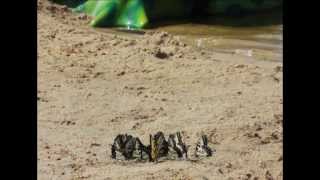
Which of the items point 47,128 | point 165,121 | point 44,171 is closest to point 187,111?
point 165,121

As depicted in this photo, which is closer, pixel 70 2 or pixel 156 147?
pixel 156 147

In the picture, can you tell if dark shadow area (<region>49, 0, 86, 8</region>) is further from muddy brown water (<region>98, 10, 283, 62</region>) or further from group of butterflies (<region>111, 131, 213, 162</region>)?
group of butterflies (<region>111, 131, 213, 162</region>)

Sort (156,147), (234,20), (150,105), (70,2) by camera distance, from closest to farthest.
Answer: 1. (156,147)
2. (150,105)
3. (234,20)
4. (70,2)

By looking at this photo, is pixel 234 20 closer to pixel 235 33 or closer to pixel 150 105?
pixel 235 33

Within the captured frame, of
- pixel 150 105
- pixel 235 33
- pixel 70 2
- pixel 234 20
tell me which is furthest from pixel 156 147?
pixel 70 2

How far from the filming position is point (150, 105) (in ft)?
19.5

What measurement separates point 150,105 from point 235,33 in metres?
4.18

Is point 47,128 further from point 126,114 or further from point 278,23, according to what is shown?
point 278,23

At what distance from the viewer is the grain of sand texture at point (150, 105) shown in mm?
4664

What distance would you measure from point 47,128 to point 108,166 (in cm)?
89

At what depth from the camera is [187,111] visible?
5.79m

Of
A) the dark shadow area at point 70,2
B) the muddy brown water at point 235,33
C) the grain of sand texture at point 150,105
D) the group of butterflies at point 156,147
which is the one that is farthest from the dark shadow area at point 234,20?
the group of butterflies at point 156,147

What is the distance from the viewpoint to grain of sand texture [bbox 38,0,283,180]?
15.3 ft

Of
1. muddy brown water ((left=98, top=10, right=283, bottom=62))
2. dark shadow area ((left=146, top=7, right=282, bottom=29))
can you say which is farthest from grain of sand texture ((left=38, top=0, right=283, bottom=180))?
dark shadow area ((left=146, top=7, right=282, bottom=29))
